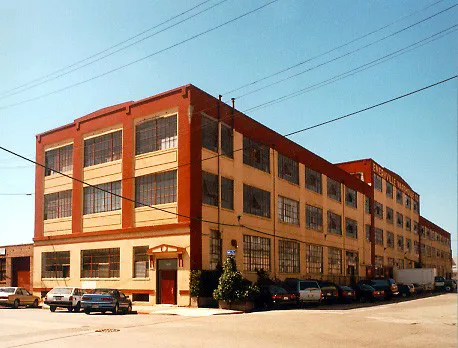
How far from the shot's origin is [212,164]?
1499 inches

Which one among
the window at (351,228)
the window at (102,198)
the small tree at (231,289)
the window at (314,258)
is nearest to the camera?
the small tree at (231,289)

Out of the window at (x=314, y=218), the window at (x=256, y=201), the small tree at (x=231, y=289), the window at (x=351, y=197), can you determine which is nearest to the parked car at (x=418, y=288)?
Answer: the window at (x=351, y=197)

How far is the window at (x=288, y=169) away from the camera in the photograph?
4788 cm

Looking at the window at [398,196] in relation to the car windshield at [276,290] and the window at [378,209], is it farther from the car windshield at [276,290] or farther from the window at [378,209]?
the car windshield at [276,290]

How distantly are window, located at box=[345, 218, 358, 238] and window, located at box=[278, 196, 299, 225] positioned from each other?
46.4 ft

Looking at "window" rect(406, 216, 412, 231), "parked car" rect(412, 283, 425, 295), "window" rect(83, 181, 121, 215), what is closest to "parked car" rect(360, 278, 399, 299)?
"parked car" rect(412, 283, 425, 295)

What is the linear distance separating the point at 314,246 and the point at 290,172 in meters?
8.31

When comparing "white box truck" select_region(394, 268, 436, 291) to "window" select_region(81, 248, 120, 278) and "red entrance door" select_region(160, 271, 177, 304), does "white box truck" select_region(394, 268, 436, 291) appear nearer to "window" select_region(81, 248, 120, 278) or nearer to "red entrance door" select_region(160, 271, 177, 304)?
"red entrance door" select_region(160, 271, 177, 304)

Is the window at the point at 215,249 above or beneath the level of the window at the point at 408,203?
beneath

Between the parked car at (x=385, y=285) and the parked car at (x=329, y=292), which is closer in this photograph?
the parked car at (x=329, y=292)

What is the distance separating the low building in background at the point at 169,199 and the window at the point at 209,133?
0.07 m

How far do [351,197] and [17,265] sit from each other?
35.9 m

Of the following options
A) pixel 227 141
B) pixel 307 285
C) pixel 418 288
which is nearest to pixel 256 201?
pixel 227 141

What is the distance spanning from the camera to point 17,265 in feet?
162
